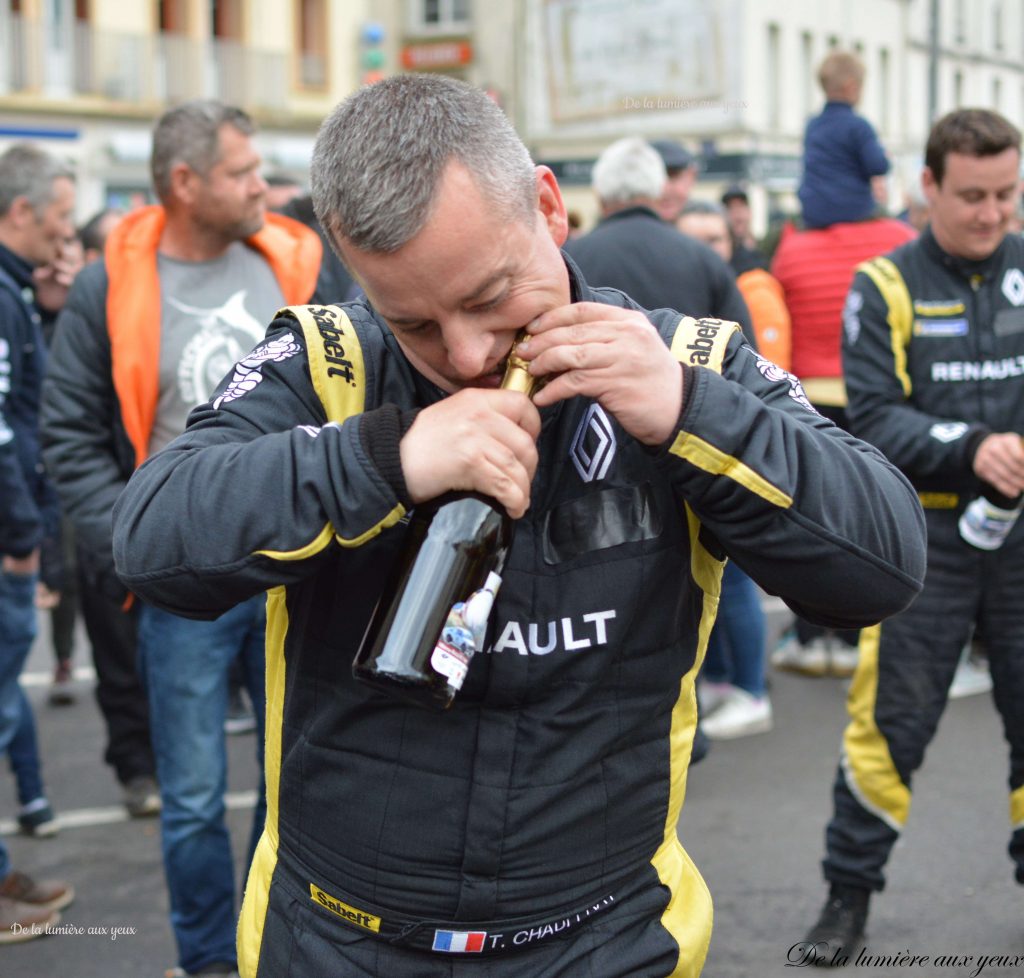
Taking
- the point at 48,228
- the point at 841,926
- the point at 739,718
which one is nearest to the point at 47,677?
the point at 48,228

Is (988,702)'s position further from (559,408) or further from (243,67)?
(243,67)

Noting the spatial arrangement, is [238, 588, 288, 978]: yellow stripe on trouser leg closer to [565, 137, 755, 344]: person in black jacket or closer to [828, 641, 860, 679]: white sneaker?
[565, 137, 755, 344]: person in black jacket

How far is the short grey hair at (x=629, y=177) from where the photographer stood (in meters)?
5.32

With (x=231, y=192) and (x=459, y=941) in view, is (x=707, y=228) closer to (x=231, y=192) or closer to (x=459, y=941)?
(x=231, y=192)

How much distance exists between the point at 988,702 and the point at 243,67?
85.8ft

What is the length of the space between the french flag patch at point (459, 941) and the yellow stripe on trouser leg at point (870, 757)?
2299 millimetres

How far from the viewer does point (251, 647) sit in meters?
3.99

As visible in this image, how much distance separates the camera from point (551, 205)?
1.87 m

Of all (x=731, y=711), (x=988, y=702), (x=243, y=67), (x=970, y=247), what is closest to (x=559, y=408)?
(x=970, y=247)

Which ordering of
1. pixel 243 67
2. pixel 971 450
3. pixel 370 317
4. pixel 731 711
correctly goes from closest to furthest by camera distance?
pixel 370 317 → pixel 971 450 → pixel 731 711 → pixel 243 67

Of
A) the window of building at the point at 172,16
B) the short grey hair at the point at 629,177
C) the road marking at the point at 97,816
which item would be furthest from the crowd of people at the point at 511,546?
the window of building at the point at 172,16

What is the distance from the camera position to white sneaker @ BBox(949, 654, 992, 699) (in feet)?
21.9

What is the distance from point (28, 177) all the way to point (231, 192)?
158 cm

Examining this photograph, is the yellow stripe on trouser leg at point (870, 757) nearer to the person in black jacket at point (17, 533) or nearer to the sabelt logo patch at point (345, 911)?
the sabelt logo patch at point (345, 911)
